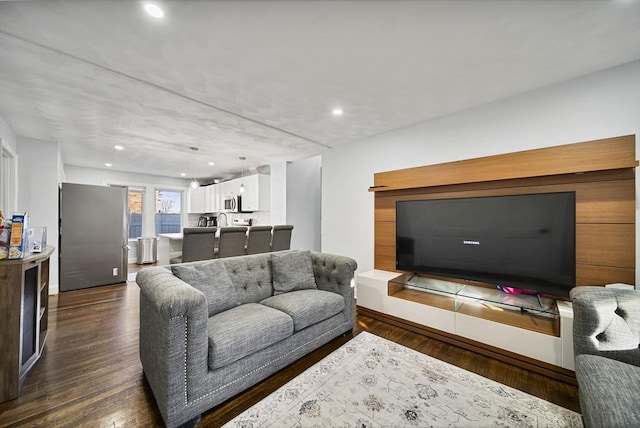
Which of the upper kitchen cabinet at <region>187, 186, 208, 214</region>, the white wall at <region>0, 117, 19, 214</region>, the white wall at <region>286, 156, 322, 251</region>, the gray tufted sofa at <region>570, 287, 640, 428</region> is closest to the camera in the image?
the gray tufted sofa at <region>570, 287, 640, 428</region>

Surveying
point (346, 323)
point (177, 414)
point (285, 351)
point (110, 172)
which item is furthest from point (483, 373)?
point (110, 172)

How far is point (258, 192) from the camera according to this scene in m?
5.62

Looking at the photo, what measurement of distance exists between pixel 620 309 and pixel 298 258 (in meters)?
2.45

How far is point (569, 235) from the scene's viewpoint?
2203mm

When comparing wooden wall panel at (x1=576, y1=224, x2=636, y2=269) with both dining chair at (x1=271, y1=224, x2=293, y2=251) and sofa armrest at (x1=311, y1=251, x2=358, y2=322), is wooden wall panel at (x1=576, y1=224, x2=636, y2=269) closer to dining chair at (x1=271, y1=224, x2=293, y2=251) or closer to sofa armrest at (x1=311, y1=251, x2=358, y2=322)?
sofa armrest at (x1=311, y1=251, x2=358, y2=322)

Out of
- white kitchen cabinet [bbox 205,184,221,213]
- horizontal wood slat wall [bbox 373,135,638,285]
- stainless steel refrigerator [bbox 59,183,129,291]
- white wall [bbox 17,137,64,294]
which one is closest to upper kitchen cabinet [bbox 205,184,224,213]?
white kitchen cabinet [bbox 205,184,221,213]

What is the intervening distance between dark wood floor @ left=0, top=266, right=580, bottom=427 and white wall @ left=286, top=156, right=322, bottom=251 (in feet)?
9.32

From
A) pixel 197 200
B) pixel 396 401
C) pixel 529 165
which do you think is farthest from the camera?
pixel 197 200

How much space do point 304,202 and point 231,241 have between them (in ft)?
7.79

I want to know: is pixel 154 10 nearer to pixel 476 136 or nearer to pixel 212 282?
pixel 212 282

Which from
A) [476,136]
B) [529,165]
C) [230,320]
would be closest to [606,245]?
[529,165]

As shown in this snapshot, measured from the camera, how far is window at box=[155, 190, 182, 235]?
7379 millimetres

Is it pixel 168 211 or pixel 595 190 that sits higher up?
pixel 595 190

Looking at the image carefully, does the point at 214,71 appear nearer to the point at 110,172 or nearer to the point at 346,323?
the point at 346,323
